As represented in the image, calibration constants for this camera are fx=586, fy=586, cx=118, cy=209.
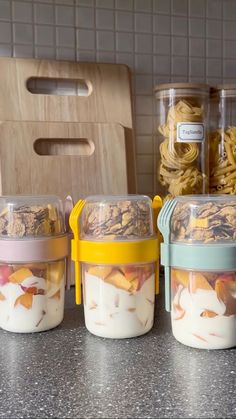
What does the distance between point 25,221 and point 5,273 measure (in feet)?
0.24

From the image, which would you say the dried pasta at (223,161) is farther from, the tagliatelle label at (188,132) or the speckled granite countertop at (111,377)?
the speckled granite countertop at (111,377)

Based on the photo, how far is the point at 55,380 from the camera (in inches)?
24.5

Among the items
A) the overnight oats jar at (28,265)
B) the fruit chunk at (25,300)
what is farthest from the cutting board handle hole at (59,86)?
the fruit chunk at (25,300)

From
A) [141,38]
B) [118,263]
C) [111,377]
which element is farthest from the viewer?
[141,38]

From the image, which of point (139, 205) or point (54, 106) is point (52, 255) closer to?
point (139, 205)

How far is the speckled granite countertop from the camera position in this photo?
0.55 metres

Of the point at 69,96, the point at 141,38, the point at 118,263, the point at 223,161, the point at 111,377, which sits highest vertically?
the point at 141,38

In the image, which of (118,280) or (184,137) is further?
(184,137)

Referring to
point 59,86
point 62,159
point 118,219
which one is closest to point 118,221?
point 118,219

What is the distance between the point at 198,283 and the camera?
699 millimetres

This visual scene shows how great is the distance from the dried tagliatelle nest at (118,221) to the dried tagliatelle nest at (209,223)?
61 mm

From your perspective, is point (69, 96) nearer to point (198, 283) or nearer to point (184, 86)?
point (184, 86)

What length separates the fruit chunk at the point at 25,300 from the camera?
77 centimetres

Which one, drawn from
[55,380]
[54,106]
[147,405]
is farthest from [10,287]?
[54,106]
